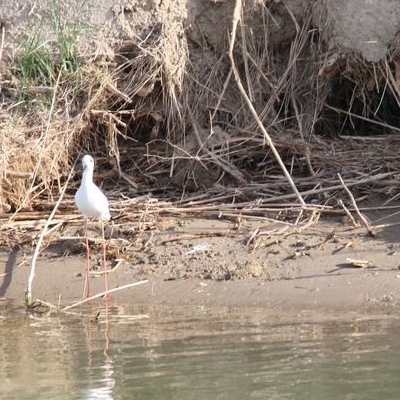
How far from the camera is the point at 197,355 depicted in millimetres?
6023

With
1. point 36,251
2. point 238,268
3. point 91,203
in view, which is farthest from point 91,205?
point 238,268

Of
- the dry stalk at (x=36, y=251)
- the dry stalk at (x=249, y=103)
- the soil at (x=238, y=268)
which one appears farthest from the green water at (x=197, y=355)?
the dry stalk at (x=249, y=103)

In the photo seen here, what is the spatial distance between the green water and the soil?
0.24 meters

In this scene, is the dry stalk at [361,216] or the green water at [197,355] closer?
the green water at [197,355]

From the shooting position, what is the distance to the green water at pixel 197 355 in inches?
214

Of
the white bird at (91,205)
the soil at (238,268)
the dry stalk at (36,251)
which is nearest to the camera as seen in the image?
the soil at (238,268)

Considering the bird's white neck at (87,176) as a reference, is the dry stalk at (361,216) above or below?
below

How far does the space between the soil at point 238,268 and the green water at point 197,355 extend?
0.78 ft

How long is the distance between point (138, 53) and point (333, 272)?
110 inches

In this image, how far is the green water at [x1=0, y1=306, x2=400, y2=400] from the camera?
543 cm

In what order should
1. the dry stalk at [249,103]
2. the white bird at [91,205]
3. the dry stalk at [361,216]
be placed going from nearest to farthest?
the white bird at [91,205] < the dry stalk at [361,216] < the dry stalk at [249,103]

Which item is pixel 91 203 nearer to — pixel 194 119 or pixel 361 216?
pixel 194 119

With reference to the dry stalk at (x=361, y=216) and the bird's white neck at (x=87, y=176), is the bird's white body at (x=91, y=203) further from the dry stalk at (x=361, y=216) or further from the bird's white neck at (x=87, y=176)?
the dry stalk at (x=361, y=216)

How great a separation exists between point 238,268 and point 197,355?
1.67 meters
